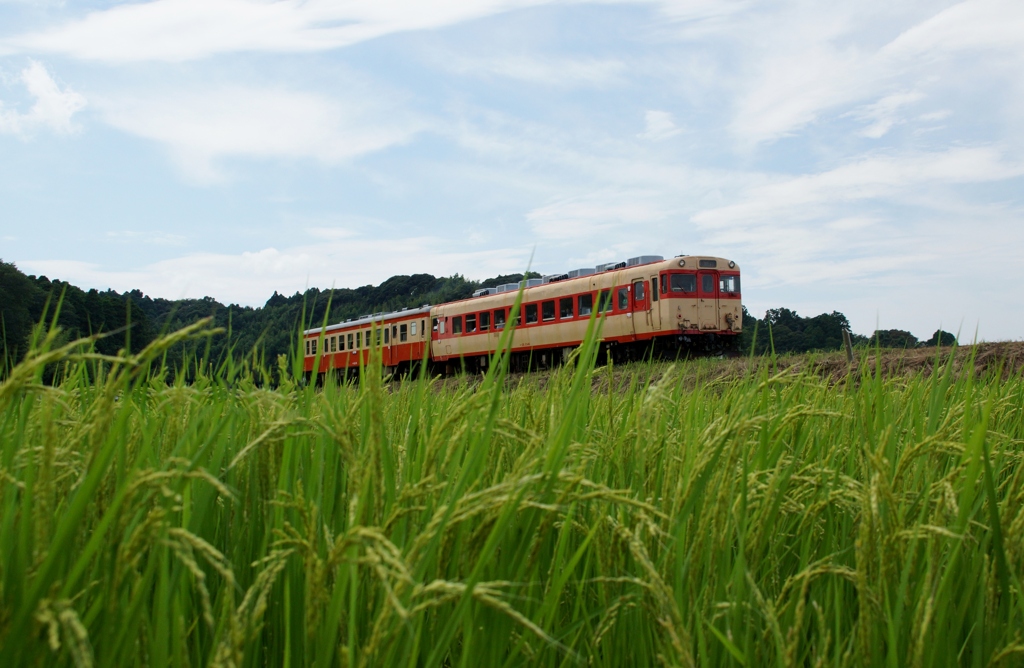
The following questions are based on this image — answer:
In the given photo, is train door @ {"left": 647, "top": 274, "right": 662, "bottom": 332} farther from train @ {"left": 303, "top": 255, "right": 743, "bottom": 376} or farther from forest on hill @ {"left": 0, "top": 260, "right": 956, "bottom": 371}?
forest on hill @ {"left": 0, "top": 260, "right": 956, "bottom": 371}

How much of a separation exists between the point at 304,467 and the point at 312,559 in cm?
83

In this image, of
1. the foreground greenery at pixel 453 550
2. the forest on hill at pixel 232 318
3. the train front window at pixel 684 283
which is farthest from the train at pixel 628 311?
the foreground greenery at pixel 453 550

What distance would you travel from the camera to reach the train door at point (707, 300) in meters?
19.6

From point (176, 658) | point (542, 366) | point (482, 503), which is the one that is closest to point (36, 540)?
point (176, 658)

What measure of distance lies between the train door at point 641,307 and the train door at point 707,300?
132 cm

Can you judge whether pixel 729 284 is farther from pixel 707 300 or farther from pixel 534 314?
pixel 534 314

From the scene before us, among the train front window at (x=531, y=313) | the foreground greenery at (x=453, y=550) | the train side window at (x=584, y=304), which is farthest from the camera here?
the train front window at (x=531, y=313)

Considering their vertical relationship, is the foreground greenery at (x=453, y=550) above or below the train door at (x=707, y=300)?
below

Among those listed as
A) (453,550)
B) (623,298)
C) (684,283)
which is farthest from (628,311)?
(453,550)

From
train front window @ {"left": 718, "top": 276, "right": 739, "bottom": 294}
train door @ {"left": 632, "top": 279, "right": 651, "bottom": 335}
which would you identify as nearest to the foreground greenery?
train door @ {"left": 632, "top": 279, "right": 651, "bottom": 335}

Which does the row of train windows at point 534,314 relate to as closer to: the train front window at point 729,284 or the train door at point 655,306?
the train door at point 655,306

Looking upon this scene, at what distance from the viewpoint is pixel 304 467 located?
5.85 ft

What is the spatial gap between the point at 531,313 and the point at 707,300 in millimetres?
5668

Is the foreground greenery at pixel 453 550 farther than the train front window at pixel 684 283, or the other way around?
the train front window at pixel 684 283
